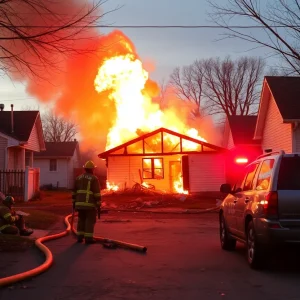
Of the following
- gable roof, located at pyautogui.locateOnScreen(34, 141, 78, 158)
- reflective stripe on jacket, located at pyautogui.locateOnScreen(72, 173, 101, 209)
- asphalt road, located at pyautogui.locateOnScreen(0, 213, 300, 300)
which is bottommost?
asphalt road, located at pyautogui.locateOnScreen(0, 213, 300, 300)

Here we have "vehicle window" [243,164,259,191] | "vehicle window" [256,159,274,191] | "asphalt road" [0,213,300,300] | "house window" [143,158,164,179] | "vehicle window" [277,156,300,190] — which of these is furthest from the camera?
"house window" [143,158,164,179]

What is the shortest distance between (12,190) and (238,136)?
14.0 m

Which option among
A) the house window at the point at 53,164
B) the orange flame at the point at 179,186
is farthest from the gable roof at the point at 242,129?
the house window at the point at 53,164

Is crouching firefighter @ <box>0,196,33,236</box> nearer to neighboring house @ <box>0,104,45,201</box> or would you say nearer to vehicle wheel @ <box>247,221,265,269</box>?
vehicle wheel @ <box>247,221,265,269</box>

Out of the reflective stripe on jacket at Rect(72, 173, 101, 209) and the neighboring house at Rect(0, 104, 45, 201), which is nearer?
the reflective stripe on jacket at Rect(72, 173, 101, 209)

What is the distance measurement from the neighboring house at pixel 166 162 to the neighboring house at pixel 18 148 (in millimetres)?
4433

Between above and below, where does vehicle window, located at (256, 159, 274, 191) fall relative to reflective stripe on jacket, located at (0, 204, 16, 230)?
above

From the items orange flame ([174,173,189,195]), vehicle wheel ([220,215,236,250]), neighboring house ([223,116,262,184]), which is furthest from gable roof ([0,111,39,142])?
vehicle wheel ([220,215,236,250])

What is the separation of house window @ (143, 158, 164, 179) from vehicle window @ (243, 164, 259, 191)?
1983 centimetres

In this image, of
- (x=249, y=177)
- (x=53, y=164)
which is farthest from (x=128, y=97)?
(x=249, y=177)

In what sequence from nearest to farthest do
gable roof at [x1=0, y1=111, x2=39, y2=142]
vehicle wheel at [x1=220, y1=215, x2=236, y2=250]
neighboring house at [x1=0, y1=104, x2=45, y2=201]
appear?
vehicle wheel at [x1=220, y1=215, x2=236, y2=250] → neighboring house at [x1=0, y1=104, x2=45, y2=201] → gable roof at [x1=0, y1=111, x2=39, y2=142]

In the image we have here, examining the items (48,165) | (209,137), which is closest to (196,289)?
(209,137)

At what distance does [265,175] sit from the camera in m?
7.90

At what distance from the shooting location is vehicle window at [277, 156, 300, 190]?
730 centimetres
